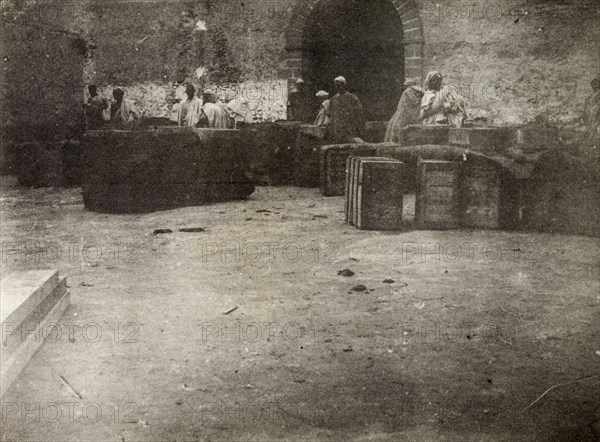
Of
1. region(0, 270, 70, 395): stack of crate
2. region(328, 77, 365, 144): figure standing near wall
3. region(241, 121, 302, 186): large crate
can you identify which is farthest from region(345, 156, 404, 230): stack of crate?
region(241, 121, 302, 186): large crate

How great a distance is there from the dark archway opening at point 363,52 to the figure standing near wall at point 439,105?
440 centimetres

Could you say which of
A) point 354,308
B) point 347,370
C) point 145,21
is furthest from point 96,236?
point 145,21

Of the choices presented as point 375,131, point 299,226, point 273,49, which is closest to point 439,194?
point 299,226

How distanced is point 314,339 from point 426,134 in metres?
5.82

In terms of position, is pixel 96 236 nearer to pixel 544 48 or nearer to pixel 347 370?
pixel 347 370

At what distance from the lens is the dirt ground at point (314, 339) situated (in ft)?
9.47

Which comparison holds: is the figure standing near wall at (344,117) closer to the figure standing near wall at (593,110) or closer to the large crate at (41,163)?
the figure standing near wall at (593,110)

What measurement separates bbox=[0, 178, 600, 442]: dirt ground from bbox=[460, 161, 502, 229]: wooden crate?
0.38 m

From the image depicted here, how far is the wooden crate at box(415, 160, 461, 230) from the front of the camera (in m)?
7.11

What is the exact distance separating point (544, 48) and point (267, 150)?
19.2ft

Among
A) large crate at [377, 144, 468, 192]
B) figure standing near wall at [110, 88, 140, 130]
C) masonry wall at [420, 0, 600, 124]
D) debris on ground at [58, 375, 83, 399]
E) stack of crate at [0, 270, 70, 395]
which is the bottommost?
debris on ground at [58, 375, 83, 399]

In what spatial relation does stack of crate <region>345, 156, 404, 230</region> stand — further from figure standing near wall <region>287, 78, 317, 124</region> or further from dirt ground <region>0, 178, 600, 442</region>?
figure standing near wall <region>287, 78, 317, 124</region>

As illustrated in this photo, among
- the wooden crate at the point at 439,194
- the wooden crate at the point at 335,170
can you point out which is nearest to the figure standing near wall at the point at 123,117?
the wooden crate at the point at 335,170

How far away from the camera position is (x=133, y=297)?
4719 millimetres
